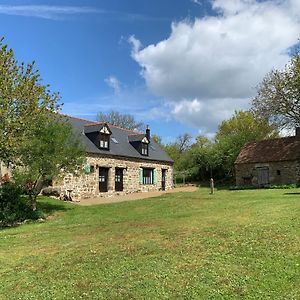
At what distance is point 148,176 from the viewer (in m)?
36.2

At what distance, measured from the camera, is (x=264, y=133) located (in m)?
48.3

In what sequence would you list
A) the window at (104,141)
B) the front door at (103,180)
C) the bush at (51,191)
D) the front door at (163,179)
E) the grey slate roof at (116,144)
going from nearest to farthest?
1. the bush at (51,191)
2. the grey slate roof at (116,144)
3. the front door at (103,180)
4. the window at (104,141)
5. the front door at (163,179)

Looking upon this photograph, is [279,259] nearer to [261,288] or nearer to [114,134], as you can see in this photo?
[261,288]

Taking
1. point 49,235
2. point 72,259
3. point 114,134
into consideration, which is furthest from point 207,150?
point 72,259

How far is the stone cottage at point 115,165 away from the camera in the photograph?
28.6 metres

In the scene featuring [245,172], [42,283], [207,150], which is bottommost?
[42,283]

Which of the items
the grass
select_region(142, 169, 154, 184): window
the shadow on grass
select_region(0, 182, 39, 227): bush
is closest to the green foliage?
select_region(142, 169, 154, 184): window

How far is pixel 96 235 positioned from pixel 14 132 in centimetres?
729

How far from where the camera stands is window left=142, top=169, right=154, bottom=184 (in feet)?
117

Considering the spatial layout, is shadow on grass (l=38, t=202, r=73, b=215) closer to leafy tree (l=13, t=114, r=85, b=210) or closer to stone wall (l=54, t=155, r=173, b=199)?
leafy tree (l=13, t=114, r=85, b=210)

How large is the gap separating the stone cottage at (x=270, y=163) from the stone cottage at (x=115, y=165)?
7661 millimetres

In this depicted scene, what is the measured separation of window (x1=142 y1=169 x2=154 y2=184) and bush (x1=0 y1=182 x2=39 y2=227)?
17.0 metres

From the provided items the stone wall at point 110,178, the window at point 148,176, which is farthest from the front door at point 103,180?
the window at point 148,176

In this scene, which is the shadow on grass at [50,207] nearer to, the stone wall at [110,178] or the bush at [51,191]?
the stone wall at [110,178]
